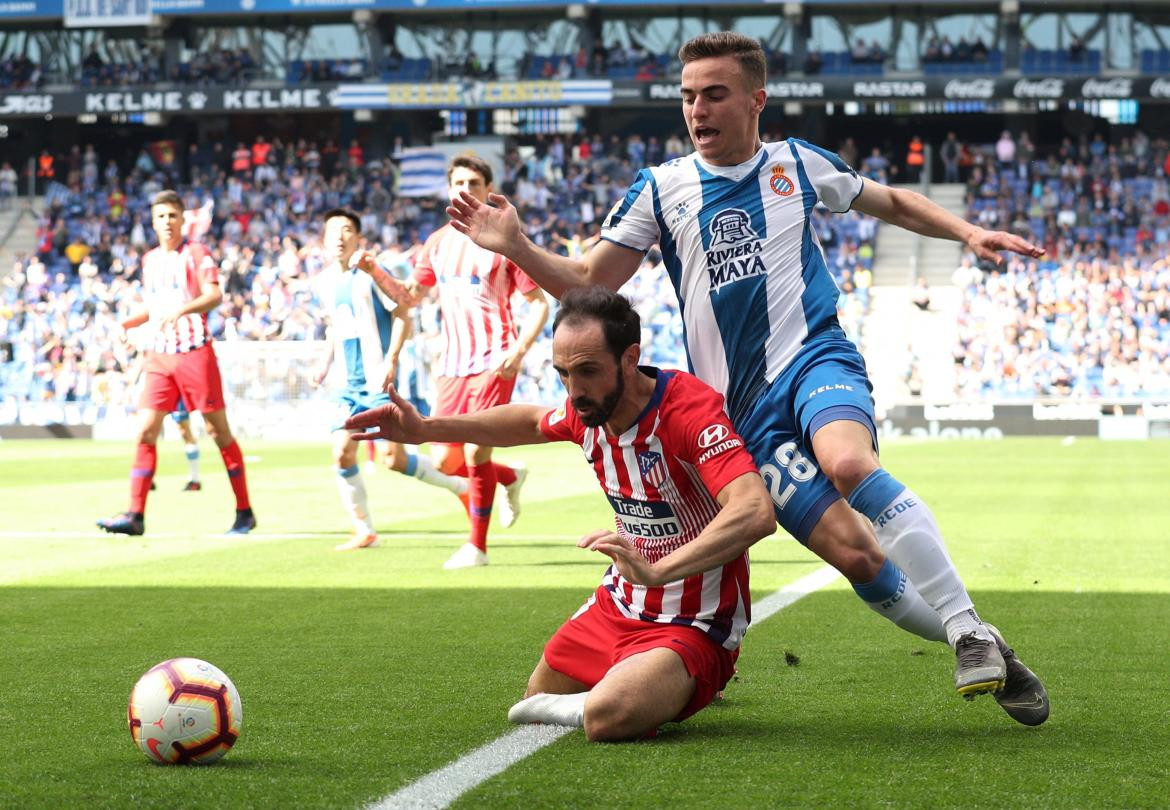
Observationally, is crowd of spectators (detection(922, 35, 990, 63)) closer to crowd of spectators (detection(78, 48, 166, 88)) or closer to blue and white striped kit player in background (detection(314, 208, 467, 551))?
crowd of spectators (detection(78, 48, 166, 88))

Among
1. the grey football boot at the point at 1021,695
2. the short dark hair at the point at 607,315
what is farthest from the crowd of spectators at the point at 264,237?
the grey football boot at the point at 1021,695

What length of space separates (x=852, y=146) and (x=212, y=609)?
35.5 meters

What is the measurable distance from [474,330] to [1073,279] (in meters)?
26.4

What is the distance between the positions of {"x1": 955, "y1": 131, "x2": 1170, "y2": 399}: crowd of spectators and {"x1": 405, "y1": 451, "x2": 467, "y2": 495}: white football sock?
22194 mm

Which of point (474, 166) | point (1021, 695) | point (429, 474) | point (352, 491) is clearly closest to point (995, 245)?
point (1021, 695)

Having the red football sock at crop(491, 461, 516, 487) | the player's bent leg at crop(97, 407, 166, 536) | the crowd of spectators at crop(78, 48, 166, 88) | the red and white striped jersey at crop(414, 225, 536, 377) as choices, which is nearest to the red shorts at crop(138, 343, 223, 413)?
the player's bent leg at crop(97, 407, 166, 536)

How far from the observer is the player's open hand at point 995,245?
4.74 meters

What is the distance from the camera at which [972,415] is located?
30.9 m

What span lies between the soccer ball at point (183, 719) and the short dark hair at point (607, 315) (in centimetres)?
135

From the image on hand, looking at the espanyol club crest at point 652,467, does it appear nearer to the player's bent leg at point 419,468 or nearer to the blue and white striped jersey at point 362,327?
the player's bent leg at point 419,468

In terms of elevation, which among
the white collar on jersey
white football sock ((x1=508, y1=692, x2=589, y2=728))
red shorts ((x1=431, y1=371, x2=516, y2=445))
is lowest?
white football sock ((x1=508, y1=692, x2=589, y2=728))

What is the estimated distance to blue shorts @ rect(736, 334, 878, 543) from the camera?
4723 millimetres

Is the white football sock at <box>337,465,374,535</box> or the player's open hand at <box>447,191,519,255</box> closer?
the player's open hand at <box>447,191,519,255</box>

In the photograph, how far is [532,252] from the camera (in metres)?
4.90
